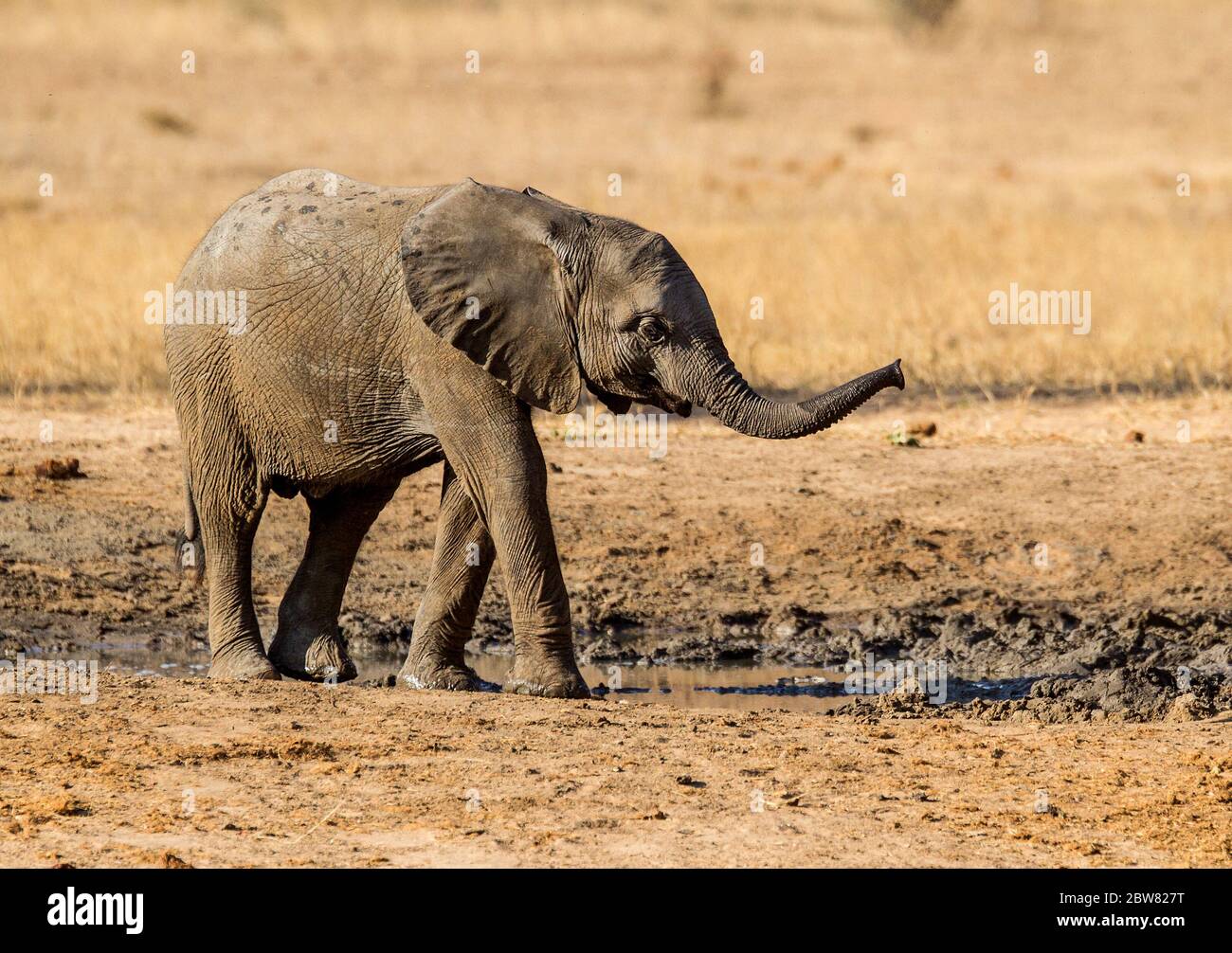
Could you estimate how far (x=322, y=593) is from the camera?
8875 mm

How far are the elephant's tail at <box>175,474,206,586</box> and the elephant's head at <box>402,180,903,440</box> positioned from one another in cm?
162

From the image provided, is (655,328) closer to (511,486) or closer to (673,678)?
(511,486)

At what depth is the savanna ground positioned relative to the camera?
6.72 metres

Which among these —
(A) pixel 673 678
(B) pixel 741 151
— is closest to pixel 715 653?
(A) pixel 673 678

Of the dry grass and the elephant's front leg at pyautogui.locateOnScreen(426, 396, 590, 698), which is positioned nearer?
the elephant's front leg at pyautogui.locateOnScreen(426, 396, 590, 698)

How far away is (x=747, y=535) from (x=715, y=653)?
1.30 metres

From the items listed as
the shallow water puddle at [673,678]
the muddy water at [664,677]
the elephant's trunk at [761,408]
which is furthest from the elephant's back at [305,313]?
the muddy water at [664,677]

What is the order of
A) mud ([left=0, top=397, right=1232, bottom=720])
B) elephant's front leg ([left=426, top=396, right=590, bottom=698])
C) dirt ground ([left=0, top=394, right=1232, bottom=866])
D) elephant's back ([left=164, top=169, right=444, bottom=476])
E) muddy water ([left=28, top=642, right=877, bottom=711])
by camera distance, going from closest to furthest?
dirt ground ([left=0, top=394, right=1232, bottom=866]) < elephant's front leg ([left=426, top=396, right=590, bottom=698]) < elephant's back ([left=164, top=169, right=444, bottom=476]) < muddy water ([left=28, top=642, right=877, bottom=711]) < mud ([left=0, top=397, right=1232, bottom=720])

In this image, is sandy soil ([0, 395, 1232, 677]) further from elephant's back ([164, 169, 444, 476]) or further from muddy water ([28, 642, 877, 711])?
elephant's back ([164, 169, 444, 476])

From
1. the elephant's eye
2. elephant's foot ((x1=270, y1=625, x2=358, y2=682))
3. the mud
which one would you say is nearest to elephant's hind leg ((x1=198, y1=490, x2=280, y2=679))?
elephant's foot ((x1=270, y1=625, x2=358, y2=682))

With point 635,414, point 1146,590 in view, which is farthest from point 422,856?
point 635,414

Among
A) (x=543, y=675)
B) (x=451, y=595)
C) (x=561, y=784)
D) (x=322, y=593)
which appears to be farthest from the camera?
(x=322, y=593)

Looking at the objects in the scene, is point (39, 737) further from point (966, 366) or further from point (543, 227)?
point (966, 366)

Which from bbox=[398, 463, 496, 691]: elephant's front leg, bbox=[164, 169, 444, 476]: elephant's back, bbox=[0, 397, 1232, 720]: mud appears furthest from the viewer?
bbox=[0, 397, 1232, 720]: mud
